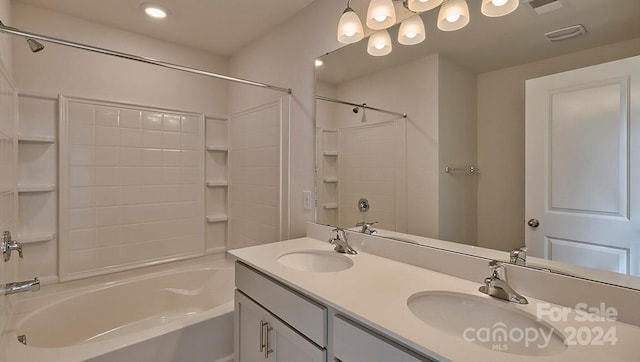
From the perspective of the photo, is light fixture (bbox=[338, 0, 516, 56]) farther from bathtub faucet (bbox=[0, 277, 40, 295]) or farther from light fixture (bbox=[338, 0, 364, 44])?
bathtub faucet (bbox=[0, 277, 40, 295])

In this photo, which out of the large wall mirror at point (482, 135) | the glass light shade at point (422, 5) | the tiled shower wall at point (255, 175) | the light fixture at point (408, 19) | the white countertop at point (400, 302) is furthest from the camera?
the tiled shower wall at point (255, 175)

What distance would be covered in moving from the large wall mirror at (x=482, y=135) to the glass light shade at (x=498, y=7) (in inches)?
0.8

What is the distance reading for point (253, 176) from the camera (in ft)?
8.24

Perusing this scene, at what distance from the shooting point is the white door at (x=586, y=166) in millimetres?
892

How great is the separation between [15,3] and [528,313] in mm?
3217

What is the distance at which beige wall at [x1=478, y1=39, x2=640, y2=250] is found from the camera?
3.66 ft

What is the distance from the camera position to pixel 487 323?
95 cm

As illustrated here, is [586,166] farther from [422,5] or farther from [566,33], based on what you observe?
[422,5]

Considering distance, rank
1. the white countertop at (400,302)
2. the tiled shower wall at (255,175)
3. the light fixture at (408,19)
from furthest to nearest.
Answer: the tiled shower wall at (255,175) → the light fixture at (408,19) → the white countertop at (400,302)

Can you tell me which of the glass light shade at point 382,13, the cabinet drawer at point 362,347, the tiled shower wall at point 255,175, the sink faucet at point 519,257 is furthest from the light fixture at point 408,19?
the cabinet drawer at point 362,347

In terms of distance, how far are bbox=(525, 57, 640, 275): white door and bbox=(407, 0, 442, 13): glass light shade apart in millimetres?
539

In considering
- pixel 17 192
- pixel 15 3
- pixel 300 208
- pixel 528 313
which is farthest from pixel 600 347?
pixel 15 3

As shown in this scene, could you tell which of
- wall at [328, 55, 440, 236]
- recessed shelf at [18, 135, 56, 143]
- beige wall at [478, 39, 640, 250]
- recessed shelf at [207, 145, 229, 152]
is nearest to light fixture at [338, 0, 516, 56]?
wall at [328, 55, 440, 236]

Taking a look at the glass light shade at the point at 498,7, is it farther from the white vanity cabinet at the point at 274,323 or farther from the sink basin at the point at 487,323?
the white vanity cabinet at the point at 274,323
